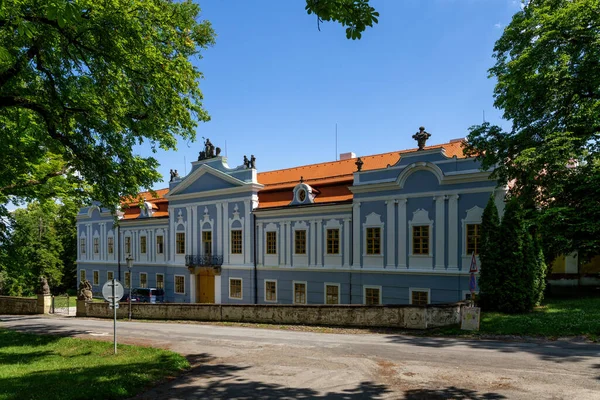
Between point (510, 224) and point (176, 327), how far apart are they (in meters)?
14.6

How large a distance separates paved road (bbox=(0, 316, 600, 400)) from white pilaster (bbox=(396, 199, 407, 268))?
722 centimetres

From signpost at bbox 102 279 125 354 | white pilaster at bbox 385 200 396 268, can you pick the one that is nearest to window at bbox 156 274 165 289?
white pilaster at bbox 385 200 396 268

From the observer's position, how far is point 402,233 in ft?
71.3

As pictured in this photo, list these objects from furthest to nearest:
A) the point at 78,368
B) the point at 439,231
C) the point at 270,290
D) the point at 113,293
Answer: the point at 270,290, the point at 439,231, the point at 113,293, the point at 78,368

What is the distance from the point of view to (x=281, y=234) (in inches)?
1040

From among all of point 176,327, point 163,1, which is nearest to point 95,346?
point 176,327

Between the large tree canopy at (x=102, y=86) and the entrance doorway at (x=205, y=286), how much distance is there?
16.6m

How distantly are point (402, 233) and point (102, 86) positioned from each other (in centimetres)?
1582

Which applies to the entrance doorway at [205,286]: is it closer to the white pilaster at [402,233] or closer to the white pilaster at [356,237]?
the white pilaster at [356,237]

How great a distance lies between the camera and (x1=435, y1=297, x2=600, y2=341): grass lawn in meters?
13.4

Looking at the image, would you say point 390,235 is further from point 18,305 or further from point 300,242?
point 18,305

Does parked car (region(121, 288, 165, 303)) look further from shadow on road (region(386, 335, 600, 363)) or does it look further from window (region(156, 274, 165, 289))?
shadow on road (region(386, 335, 600, 363))

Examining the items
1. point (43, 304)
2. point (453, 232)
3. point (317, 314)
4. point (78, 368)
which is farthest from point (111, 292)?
point (43, 304)

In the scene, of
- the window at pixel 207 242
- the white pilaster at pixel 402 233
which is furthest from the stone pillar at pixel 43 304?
the white pilaster at pixel 402 233
